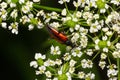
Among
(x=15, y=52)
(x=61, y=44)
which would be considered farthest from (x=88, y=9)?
(x=15, y=52)

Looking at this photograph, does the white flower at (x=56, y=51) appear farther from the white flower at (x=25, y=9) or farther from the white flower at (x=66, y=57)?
the white flower at (x=25, y=9)

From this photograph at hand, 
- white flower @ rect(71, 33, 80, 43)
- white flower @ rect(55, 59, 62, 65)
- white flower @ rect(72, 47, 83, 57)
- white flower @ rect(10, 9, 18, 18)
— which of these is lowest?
white flower @ rect(55, 59, 62, 65)

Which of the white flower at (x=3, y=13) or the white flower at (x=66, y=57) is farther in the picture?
the white flower at (x=3, y=13)

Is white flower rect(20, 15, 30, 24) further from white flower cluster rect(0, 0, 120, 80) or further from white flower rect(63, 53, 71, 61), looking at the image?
white flower rect(63, 53, 71, 61)

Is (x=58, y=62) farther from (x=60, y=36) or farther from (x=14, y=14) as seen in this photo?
(x=14, y=14)

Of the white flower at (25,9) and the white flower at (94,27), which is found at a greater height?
the white flower at (25,9)

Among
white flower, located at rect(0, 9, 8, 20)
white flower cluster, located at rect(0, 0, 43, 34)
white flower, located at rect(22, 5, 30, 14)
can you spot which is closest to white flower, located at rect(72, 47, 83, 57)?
white flower cluster, located at rect(0, 0, 43, 34)

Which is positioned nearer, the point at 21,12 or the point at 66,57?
the point at 66,57

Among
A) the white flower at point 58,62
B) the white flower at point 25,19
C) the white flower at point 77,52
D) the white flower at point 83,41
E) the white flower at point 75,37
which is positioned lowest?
the white flower at point 58,62

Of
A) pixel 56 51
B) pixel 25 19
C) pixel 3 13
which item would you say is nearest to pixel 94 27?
pixel 56 51

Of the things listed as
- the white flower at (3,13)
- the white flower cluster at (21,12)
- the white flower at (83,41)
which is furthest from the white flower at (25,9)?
the white flower at (83,41)

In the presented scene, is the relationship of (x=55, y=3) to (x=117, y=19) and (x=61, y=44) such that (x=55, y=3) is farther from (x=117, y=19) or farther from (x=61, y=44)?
(x=117, y=19)
